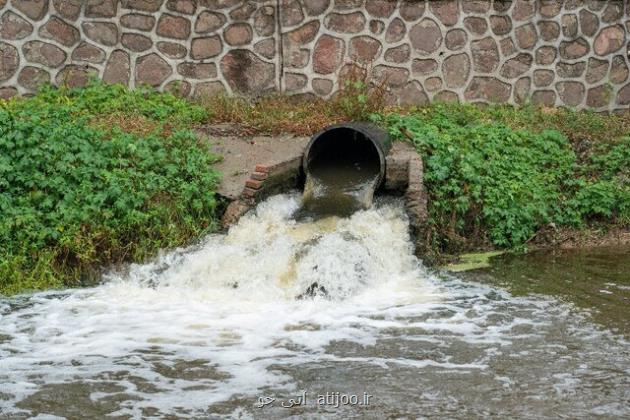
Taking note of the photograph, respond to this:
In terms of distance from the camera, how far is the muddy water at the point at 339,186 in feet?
32.8

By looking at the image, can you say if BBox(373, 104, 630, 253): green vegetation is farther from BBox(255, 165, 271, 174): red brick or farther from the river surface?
BBox(255, 165, 271, 174): red brick

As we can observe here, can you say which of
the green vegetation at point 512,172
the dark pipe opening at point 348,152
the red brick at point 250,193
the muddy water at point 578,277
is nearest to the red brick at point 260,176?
the red brick at point 250,193

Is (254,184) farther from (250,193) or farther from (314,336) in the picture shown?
(314,336)

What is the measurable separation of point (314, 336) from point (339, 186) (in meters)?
3.39

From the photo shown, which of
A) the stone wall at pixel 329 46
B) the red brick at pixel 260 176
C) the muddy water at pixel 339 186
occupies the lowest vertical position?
the muddy water at pixel 339 186

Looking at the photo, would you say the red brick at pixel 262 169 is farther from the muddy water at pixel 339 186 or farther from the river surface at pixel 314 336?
the muddy water at pixel 339 186

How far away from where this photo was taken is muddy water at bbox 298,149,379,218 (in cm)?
999

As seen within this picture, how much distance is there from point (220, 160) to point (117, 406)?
4.95 metres

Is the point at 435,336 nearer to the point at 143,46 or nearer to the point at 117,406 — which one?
the point at 117,406

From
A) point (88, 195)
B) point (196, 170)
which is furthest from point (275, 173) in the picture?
point (88, 195)

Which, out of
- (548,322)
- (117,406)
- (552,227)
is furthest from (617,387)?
(552,227)

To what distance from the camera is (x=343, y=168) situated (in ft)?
35.7

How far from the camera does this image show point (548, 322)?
7.57m

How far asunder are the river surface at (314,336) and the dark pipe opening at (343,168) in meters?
0.21
